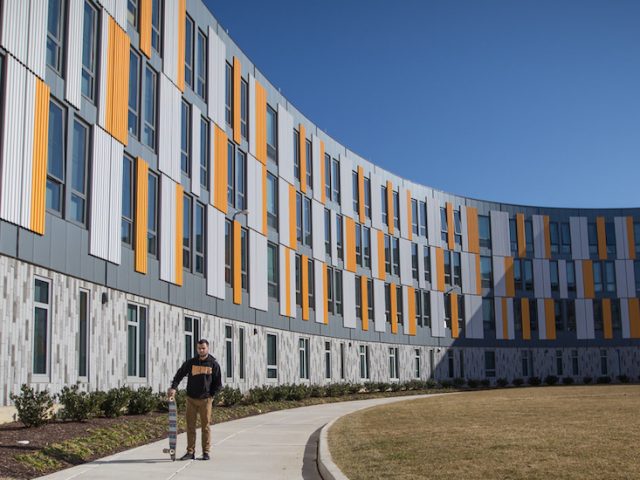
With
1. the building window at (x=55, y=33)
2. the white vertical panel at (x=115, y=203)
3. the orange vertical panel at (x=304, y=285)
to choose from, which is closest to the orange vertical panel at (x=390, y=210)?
the orange vertical panel at (x=304, y=285)

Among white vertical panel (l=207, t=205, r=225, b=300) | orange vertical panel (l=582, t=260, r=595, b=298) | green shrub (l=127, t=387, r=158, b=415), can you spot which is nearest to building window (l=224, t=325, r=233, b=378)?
white vertical panel (l=207, t=205, r=225, b=300)

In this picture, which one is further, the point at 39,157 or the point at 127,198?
the point at 127,198

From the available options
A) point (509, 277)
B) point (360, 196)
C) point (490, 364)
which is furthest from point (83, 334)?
point (509, 277)

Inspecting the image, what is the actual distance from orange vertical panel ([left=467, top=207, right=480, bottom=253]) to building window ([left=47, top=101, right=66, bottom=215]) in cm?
4428

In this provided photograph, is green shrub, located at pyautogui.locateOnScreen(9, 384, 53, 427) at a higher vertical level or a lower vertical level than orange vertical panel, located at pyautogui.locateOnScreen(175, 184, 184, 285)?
lower

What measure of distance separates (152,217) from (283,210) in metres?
13.3

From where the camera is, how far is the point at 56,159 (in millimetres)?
19094

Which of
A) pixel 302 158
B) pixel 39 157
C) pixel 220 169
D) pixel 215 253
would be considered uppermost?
pixel 302 158

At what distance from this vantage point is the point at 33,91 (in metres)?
18.0

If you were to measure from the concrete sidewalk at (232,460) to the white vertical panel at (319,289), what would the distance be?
68.1 ft

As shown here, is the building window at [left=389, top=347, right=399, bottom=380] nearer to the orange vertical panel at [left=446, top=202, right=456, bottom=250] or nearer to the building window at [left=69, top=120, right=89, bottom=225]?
the orange vertical panel at [left=446, top=202, right=456, bottom=250]

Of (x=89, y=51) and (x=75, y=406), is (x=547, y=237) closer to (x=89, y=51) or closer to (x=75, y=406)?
(x=89, y=51)

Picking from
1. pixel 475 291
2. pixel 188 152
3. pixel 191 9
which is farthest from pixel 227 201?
pixel 475 291

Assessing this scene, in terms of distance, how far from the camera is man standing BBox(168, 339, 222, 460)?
13.8 meters
